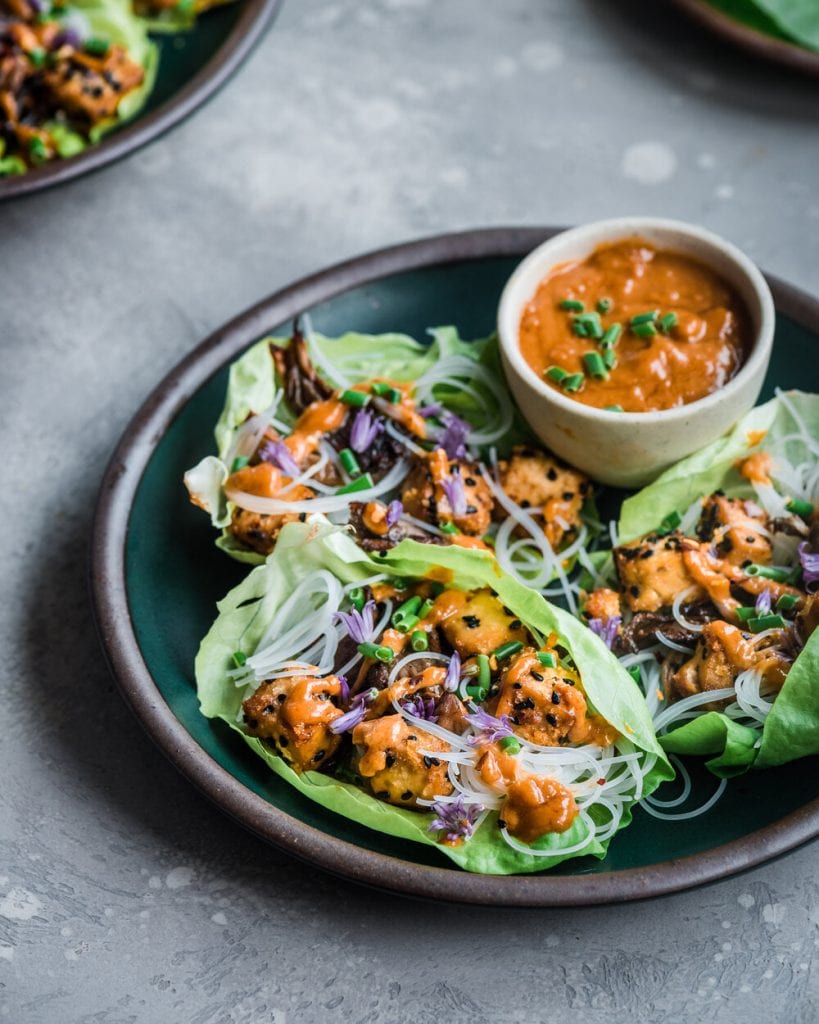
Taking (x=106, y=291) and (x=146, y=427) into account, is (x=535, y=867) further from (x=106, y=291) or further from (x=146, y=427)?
(x=106, y=291)

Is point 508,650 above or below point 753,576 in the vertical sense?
below

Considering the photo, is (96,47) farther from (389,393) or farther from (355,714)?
(355,714)

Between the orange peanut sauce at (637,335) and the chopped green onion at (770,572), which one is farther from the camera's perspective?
the orange peanut sauce at (637,335)

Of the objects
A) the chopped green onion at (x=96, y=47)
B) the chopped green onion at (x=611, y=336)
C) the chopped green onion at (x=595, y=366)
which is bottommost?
the chopped green onion at (x=595, y=366)

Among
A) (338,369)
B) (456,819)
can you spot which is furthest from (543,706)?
(338,369)

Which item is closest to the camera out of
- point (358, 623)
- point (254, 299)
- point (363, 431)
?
point (358, 623)

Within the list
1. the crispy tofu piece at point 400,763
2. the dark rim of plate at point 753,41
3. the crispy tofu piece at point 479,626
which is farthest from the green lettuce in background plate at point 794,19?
the crispy tofu piece at point 400,763

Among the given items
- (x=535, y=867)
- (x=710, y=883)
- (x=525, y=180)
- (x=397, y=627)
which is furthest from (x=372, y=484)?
(x=525, y=180)

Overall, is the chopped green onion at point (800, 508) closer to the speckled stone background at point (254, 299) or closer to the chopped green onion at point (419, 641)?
the speckled stone background at point (254, 299)
